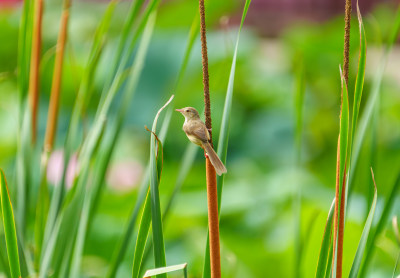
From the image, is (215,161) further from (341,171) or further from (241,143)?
(241,143)

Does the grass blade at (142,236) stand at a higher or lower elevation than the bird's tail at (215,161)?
lower

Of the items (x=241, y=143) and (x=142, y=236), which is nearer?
(x=142, y=236)

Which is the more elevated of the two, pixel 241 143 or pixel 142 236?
pixel 142 236

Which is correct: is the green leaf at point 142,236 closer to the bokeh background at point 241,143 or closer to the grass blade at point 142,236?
the grass blade at point 142,236

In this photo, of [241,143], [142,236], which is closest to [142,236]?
[142,236]

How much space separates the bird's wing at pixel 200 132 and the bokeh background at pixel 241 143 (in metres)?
0.13

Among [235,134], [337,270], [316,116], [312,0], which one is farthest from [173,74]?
[312,0]

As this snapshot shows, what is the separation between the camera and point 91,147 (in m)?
0.29

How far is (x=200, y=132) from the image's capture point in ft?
0.62

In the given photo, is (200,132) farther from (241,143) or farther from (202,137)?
(241,143)

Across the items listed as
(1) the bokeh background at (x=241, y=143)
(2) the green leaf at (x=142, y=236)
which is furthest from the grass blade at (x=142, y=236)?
(1) the bokeh background at (x=241, y=143)

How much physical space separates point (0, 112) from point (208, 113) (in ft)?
3.45

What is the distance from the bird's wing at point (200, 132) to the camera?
19cm

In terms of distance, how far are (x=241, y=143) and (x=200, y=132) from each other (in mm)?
1011
